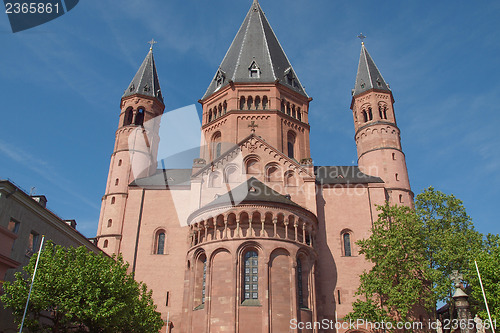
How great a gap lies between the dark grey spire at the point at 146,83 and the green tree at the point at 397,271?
96.2 feet

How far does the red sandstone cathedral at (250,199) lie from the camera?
92.4 ft

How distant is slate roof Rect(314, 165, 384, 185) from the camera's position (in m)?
37.5

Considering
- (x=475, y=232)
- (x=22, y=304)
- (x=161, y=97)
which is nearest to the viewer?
(x=22, y=304)

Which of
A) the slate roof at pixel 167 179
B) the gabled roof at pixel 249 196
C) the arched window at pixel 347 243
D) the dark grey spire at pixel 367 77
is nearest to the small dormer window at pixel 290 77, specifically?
the dark grey spire at pixel 367 77

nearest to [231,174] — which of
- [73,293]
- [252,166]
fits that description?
[252,166]

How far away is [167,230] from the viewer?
118ft

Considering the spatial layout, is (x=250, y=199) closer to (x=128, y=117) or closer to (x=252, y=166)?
(x=252, y=166)

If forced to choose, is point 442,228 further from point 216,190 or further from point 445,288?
point 216,190

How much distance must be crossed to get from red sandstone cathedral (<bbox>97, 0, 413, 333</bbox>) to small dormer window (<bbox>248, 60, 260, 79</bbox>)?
0.11 m

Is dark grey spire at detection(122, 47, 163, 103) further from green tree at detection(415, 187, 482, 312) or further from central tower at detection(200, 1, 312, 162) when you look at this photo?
green tree at detection(415, 187, 482, 312)

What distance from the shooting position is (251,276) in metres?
28.1

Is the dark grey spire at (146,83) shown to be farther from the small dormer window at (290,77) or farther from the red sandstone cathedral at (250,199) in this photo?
the small dormer window at (290,77)

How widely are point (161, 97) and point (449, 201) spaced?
3206 centimetres

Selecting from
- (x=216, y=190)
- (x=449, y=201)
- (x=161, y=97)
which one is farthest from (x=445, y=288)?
(x=161, y=97)
